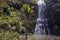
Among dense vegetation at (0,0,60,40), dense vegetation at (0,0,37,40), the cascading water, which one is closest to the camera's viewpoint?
dense vegetation at (0,0,37,40)

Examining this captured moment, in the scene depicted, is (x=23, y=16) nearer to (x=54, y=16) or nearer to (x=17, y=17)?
(x=17, y=17)

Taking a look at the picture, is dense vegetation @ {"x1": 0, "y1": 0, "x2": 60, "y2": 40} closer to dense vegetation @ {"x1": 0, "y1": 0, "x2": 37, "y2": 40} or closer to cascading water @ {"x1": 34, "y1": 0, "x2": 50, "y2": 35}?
dense vegetation @ {"x1": 0, "y1": 0, "x2": 37, "y2": 40}

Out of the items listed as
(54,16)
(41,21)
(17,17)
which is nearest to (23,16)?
(17,17)

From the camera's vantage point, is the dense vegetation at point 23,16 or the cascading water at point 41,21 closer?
the dense vegetation at point 23,16

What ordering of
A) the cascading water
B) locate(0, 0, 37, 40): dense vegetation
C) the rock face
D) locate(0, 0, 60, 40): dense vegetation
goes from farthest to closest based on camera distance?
the cascading water → the rock face → locate(0, 0, 60, 40): dense vegetation → locate(0, 0, 37, 40): dense vegetation

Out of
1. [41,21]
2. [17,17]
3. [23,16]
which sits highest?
[23,16]

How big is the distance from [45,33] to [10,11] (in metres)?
4.38

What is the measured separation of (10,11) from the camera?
14.6 meters

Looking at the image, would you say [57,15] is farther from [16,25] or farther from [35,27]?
[16,25]

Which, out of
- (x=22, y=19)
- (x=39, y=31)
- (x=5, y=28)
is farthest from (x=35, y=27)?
(x=5, y=28)

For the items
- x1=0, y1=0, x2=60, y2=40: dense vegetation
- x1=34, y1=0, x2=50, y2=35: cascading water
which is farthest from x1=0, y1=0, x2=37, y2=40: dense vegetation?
x1=34, y1=0, x2=50, y2=35: cascading water

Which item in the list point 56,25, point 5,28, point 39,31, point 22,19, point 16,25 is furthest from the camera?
point 39,31

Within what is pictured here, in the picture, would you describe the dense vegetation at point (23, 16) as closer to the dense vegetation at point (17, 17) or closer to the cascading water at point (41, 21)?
the dense vegetation at point (17, 17)

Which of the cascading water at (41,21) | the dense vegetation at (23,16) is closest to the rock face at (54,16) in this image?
the dense vegetation at (23,16)
